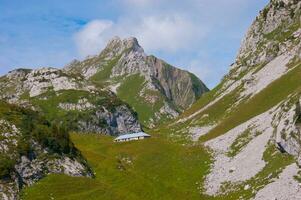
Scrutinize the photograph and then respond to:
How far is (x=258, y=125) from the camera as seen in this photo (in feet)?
367

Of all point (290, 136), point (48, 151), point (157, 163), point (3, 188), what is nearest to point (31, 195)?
point (3, 188)

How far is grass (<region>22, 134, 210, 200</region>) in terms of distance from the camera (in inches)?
3556

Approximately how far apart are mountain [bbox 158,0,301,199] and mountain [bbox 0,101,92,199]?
31.9 metres

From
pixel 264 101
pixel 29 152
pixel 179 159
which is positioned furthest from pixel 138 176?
pixel 264 101

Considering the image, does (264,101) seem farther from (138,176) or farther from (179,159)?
(138,176)

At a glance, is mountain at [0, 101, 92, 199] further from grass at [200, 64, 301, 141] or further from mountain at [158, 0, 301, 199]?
grass at [200, 64, 301, 141]

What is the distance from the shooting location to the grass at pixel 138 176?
90.3 m

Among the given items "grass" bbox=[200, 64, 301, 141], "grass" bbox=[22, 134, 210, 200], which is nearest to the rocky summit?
"grass" bbox=[22, 134, 210, 200]

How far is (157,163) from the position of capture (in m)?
118

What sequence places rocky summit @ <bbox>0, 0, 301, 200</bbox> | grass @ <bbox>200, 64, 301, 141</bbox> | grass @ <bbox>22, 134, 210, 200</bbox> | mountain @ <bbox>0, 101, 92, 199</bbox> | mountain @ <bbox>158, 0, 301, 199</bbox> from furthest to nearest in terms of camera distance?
1. grass @ <bbox>200, 64, 301, 141</bbox>
2. mountain @ <bbox>0, 101, 92, 199</bbox>
3. grass @ <bbox>22, 134, 210, 200</bbox>
4. rocky summit @ <bbox>0, 0, 301, 200</bbox>
5. mountain @ <bbox>158, 0, 301, 199</bbox>

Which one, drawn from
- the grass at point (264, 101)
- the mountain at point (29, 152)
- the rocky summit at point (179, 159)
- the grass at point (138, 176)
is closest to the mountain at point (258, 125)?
the grass at point (264, 101)

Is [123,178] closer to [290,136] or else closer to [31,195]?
[31,195]

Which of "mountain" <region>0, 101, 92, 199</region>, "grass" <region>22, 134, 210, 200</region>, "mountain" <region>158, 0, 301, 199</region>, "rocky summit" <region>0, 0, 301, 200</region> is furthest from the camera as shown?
"mountain" <region>0, 101, 92, 199</region>

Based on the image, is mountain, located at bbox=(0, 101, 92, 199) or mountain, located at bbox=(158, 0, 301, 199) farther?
mountain, located at bbox=(0, 101, 92, 199)
